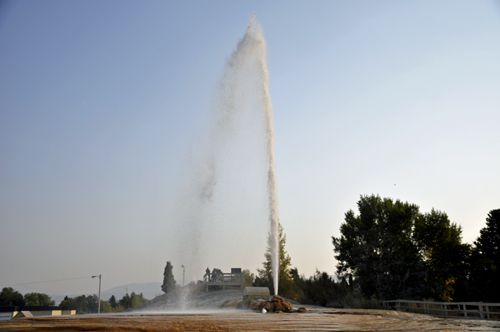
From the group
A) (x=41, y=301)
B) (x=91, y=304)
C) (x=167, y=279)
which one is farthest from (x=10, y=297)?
(x=167, y=279)

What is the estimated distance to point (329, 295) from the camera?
33125 mm

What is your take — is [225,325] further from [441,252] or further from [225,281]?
[441,252]

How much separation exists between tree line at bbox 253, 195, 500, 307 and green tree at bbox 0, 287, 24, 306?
75299 millimetres

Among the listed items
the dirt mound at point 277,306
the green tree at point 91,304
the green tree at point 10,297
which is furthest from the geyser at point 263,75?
the green tree at point 91,304

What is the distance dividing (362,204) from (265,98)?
20.2 metres

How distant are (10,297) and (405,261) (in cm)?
8763

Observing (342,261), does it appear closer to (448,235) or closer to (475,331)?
(448,235)

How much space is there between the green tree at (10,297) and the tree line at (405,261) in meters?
75.3

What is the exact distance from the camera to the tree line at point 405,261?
33188 millimetres

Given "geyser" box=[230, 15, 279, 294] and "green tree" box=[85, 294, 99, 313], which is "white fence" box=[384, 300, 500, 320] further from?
"green tree" box=[85, 294, 99, 313]

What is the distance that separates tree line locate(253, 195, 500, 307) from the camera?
3319cm

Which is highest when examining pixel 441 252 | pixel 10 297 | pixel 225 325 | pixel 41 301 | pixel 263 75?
pixel 263 75

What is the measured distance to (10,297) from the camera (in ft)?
275

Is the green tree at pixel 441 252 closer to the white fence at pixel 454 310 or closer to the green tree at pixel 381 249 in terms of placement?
the green tree at pixel 381 249
